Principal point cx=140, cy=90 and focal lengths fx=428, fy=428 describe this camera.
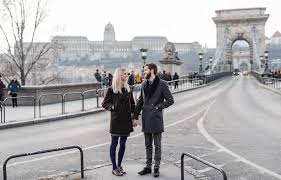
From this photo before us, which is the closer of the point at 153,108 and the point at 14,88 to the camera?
the point at 153,108

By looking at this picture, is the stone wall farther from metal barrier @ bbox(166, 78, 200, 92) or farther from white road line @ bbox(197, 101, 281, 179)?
metal barrier @ bbox(166, 78, 200, 92)

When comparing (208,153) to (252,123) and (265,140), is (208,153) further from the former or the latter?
(252,123)

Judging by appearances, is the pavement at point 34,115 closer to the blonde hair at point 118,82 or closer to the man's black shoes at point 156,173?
the blonde hair at point 118,82

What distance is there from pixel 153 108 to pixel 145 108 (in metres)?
0.16

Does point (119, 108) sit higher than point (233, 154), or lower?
higher

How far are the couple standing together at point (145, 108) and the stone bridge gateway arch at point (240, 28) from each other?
293 ft

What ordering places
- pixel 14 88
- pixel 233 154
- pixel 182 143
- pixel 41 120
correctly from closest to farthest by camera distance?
pixel 233 154, pixel 182 143, pixel 41 120, pixel 14 88

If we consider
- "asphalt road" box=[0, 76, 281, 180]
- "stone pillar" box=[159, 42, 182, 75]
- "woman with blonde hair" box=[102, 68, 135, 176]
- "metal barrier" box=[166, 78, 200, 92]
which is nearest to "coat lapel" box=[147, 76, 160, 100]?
"woman with blonde hair" box=[102, 68, 135, 176]

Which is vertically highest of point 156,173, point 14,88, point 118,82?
point 118,82

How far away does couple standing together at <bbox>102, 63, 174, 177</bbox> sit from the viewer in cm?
755

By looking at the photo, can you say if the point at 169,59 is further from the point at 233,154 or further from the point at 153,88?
the point at 153,88

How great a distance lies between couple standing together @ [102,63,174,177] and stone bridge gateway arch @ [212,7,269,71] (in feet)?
293

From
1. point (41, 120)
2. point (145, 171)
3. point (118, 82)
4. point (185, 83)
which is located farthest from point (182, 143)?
point (185, 83)

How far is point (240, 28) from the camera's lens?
10006 centimetres
